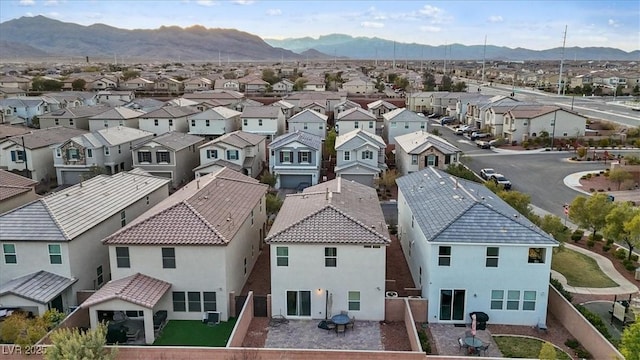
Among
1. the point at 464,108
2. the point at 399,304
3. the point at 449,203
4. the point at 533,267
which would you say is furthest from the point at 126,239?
the point at 464,108

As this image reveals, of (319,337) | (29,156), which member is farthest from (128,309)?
(29,156)

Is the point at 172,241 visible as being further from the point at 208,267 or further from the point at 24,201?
the point at 24,201

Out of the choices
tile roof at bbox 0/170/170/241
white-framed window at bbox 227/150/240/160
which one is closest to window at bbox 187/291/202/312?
tile roof at bbox 0/170/170/241

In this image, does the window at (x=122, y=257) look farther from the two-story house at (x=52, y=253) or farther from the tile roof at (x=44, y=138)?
the tile roof at (x=44, y=138)

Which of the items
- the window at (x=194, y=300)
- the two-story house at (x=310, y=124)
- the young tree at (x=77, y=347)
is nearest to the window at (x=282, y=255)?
the window at (x=194, y=300)

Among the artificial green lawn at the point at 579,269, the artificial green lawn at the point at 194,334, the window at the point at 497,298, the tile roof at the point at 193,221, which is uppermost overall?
the tile roof at the point at 193,221

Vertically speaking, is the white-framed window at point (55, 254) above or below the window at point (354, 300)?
above

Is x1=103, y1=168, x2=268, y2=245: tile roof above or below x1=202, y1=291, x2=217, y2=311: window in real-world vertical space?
above

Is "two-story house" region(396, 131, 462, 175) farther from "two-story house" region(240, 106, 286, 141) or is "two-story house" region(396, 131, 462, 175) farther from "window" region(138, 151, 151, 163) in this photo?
"window" region(138, 151, 151, 163)
